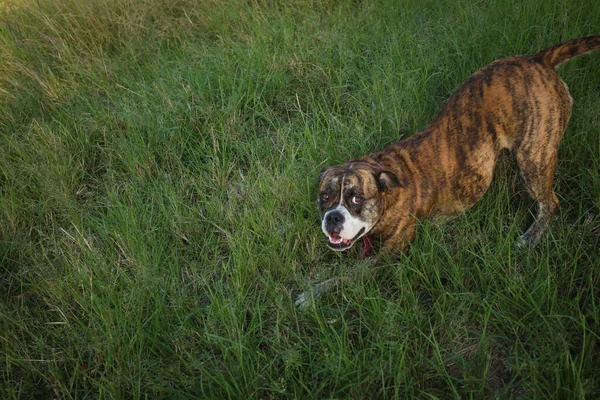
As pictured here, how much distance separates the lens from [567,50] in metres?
3.28

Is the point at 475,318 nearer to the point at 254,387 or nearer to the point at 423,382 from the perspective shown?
the point at 423,382

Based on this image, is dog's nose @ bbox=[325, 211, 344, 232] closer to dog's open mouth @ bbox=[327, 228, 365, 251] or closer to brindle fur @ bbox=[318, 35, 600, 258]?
dog's open mouth @ bbox=[327, 228, 365, 251]

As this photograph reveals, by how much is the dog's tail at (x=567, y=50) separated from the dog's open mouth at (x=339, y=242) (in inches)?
72.1

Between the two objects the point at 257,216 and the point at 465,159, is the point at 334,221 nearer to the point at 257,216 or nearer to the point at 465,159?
the point at 257,216

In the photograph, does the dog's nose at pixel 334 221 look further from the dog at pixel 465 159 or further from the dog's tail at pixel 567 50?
the dog's tail at pixel 567 50

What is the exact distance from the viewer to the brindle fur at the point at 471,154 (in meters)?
3.19

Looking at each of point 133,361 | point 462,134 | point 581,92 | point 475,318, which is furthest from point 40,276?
point 581,92

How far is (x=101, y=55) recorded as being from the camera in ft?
18.1

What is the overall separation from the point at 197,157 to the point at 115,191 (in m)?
0.77

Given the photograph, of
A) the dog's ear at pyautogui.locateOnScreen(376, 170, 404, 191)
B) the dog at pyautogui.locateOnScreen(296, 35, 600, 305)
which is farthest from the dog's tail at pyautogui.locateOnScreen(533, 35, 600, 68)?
the dog's ear at pyautogui.locateOnScreen(376, 170, 404, 191)

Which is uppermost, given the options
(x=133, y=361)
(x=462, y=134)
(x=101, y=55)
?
(x=101, y=55)

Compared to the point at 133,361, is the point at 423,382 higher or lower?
lower

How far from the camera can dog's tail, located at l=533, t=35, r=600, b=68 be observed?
125 inches

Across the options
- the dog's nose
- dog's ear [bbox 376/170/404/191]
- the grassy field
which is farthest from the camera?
dog's ear [bbox 376/170/404/191]
